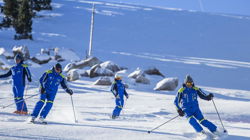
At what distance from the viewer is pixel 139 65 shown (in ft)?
99.8

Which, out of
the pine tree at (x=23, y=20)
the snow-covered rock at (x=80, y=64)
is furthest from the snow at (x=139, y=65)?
the snow-covered rock at (x=80, y=64)

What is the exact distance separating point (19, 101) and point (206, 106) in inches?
298

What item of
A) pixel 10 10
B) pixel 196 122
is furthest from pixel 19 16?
pixel 196 122

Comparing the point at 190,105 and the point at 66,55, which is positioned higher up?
the point at 190,105

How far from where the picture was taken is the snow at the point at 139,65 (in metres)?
8.30

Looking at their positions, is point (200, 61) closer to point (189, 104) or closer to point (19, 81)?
point (19, 81)

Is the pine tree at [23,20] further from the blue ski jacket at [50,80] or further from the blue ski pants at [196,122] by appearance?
the blue ski pants at [196,122]

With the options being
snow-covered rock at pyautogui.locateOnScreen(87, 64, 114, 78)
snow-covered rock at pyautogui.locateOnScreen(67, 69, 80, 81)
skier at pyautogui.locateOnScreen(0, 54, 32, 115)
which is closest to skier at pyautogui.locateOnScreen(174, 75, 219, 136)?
skier at pyautogui.locateOnScreen(0, 54, 32, 115)

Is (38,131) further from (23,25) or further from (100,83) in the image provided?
(23,25)

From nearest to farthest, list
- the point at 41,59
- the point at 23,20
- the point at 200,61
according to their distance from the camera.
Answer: the point at 41,59
the point at 200,61
the point at 23,20

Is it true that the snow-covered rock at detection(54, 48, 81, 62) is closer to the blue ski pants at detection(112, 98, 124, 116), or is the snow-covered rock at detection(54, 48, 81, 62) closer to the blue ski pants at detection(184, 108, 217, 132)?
the blue ski pants at detection(112, 98, 124, 116)

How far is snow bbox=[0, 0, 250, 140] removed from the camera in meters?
8.30

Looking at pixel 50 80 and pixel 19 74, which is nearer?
pixel 50 80

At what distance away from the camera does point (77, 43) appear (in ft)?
132
